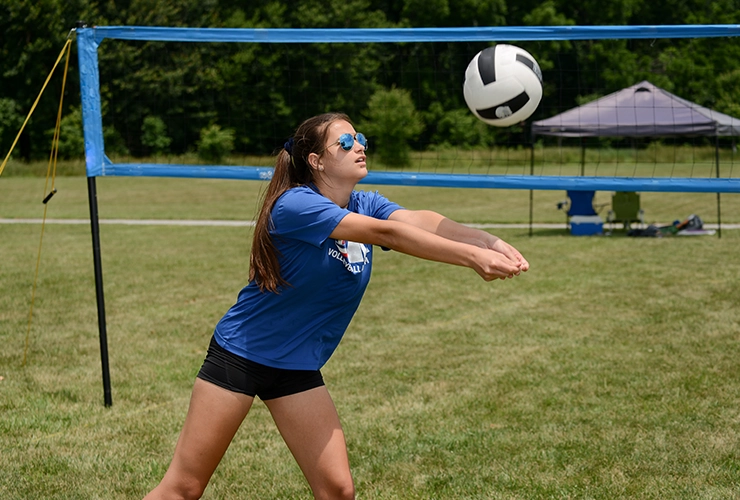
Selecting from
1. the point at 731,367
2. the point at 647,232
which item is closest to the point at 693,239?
the point at 647,232

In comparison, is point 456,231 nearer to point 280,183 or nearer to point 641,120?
point 280,183

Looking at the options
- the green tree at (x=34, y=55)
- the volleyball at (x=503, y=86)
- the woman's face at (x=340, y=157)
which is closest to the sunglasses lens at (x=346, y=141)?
the woman's face at (x=340, y=157)

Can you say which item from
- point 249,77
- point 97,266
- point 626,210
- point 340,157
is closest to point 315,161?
point 340,157

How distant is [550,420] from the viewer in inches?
223

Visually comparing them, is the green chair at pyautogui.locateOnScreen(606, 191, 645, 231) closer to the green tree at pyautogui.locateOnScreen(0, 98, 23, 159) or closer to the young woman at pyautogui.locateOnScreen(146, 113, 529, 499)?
the young woman at pyautogui.locateOnScreen(146, 113, 529, 499)

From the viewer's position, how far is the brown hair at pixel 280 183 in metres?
3.19

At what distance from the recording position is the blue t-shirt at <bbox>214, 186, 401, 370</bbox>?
3.16 meters

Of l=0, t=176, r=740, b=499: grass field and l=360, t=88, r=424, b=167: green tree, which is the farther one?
l=360, t=88, r=424, b=167: green tree

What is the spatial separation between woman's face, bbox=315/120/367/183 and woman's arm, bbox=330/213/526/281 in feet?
1.16

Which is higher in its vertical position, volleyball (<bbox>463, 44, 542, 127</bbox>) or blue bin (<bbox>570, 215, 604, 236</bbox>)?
volleyball (<bbox>463, 44, 542, 127</bbox>)

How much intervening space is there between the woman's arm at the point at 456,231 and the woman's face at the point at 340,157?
25 centimetres

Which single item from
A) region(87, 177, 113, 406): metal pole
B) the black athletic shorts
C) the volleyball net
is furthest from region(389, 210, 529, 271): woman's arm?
region(87, 177, 113, 406): metal pole

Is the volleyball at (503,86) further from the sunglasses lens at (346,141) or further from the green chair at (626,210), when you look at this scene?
the green chair at (626,210)

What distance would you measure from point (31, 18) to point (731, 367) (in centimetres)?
4259
